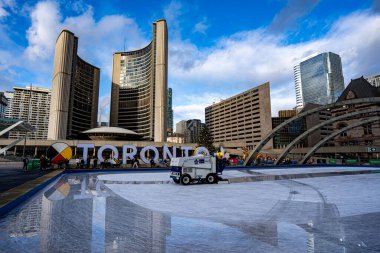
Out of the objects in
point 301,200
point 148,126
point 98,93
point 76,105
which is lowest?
point 301,200

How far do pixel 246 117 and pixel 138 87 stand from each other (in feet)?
267

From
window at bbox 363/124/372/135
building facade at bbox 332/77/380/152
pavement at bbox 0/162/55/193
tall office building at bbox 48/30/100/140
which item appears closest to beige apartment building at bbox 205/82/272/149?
building facade at bbox 332/77/380/152

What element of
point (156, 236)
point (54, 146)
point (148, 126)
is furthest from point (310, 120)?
point (156, 236)

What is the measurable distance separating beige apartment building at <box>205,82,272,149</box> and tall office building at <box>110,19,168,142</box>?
5213 cm

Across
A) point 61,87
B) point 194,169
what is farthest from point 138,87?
point 194,169

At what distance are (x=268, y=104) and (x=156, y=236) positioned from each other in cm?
14789

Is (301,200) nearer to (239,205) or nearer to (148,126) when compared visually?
(239,205)

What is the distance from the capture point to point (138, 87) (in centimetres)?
15650

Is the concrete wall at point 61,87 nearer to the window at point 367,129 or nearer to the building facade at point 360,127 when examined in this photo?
the building facade at point 360,127

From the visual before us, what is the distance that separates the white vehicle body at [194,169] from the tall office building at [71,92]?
10351 centimetres

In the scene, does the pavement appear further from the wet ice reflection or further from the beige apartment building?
the beige apartment building

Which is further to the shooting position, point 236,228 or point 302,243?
point 236,228

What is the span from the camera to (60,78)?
354 ft

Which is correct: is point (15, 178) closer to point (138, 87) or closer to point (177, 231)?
point (177, 231)
